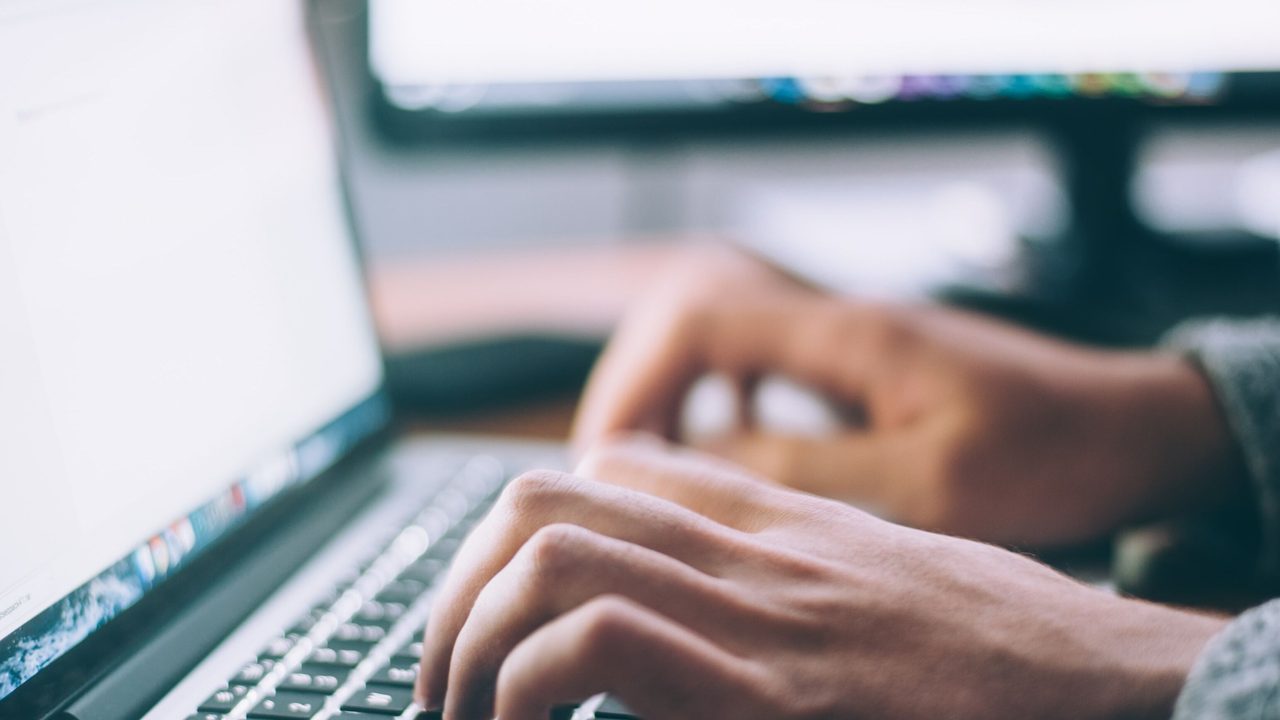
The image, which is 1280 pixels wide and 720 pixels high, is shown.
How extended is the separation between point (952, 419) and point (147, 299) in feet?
1.07

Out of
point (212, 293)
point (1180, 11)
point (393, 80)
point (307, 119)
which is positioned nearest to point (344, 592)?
point (212, 293)

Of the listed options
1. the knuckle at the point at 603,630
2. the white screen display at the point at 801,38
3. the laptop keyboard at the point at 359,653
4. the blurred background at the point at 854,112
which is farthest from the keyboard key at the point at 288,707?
the white screen display at the point at 801,38

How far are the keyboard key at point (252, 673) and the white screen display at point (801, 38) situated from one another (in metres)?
0.42

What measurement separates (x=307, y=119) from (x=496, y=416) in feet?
0.74

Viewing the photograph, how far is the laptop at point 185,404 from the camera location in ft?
0.99

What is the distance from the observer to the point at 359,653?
336 mm

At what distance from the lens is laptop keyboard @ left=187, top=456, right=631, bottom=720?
0.30m

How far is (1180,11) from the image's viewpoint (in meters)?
0.65

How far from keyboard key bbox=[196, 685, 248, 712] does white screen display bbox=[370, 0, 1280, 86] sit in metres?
0.43

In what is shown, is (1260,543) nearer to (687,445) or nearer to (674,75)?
(687,445)

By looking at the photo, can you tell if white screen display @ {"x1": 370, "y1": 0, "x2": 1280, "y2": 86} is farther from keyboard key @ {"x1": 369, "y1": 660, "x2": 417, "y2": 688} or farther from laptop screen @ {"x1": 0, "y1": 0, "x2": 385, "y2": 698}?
keyboard key @ {"x1": 369, "y1": 660, "x2": 417, "y2": 688}

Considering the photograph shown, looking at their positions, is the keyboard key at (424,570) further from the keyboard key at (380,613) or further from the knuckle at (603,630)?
the knuckle at (603,630)

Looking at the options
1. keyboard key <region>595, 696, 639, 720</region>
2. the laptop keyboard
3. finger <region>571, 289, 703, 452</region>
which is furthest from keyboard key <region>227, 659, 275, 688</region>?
finger <region>571, 289, 703, 452</region>

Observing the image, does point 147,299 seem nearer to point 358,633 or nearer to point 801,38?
point 358,633
